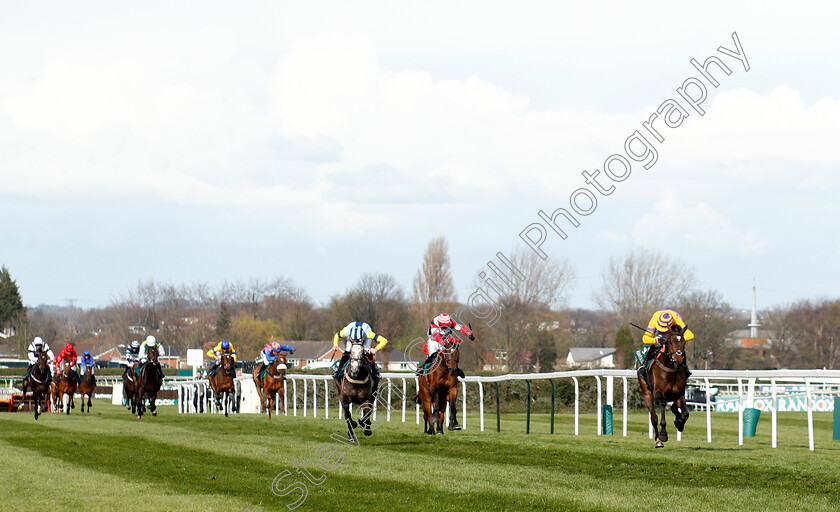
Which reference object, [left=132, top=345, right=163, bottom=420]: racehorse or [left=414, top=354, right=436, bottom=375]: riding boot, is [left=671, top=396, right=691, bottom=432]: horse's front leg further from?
[left=132, top=345, right=163, bottom=420]: racehorse

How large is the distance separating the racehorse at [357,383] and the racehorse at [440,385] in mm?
854

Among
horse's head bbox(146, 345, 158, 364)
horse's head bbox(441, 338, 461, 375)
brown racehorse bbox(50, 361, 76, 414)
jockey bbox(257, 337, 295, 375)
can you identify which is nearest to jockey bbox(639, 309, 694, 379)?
horse's head bbox(441, 338, 461, 375)

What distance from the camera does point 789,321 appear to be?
249ft

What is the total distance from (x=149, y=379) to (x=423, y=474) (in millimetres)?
14495

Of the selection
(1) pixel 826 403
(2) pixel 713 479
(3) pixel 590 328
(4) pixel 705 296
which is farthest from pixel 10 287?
(2) pixel 713 479

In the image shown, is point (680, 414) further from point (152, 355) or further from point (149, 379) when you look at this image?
point (152, 355)

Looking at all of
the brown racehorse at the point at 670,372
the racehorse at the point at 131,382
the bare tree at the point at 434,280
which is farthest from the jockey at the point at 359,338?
the bare tree at the point at 434,280

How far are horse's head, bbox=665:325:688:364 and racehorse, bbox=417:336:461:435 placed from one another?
11.8ft

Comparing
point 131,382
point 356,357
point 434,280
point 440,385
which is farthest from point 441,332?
point 434,280

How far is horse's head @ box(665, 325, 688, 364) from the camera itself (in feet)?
37.6

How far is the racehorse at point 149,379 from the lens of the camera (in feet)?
74.2

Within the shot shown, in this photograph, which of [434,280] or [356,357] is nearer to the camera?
[356,357]

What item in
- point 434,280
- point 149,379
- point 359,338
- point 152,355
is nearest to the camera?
point 359,338

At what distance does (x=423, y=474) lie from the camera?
31.5 feet
